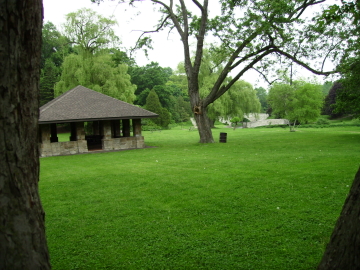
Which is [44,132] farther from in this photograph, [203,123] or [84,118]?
[203,123]

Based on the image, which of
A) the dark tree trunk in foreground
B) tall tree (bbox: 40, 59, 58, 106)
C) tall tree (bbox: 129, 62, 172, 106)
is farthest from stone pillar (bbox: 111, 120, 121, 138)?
tall tree (bbox: 129, 62, 172, 106)

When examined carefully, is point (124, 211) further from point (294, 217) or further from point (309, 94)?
point (309, 94)

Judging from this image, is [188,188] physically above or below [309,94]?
below

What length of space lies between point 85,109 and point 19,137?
62.6 feet

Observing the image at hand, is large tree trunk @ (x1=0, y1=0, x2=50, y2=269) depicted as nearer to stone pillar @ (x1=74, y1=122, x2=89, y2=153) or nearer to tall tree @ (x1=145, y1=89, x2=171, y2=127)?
stone pillar @ (x1=74, y1=122, x2=89, y2=153)

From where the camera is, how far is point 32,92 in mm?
2732

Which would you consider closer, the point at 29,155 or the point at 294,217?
the point at 29,155

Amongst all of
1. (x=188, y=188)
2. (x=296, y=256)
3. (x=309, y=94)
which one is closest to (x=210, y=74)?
(x=309, y=94)

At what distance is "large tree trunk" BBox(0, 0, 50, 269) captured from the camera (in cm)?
251

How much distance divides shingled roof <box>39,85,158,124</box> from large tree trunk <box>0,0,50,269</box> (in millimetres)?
16600

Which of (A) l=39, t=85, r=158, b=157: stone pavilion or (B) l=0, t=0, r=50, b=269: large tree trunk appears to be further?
(A) l=39, t=85, r=158, b=157: stone pavilion

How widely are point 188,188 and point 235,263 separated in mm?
4090

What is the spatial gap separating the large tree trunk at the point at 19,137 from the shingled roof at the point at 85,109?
1660cm

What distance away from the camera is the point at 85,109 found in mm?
20969
